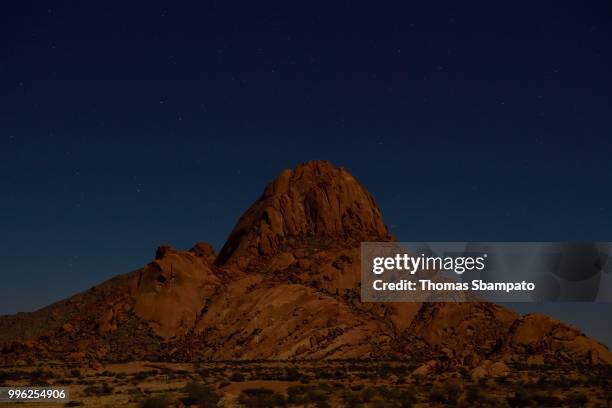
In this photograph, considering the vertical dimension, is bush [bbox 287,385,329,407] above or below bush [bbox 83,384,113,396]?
below

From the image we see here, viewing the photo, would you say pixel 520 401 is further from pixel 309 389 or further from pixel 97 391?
pixel 97 391

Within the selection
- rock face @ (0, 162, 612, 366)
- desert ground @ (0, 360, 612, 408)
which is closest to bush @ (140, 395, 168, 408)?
desert ground @ (0, 360, 612, 408)

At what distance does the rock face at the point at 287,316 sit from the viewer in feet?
327

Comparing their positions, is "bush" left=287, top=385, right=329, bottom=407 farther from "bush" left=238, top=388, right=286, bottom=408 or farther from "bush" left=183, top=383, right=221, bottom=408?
"bush" left=183, top=383, right=221, bottom=408

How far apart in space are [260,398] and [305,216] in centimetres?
9124

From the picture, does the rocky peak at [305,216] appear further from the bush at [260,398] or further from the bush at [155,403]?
the bush at [155,403]

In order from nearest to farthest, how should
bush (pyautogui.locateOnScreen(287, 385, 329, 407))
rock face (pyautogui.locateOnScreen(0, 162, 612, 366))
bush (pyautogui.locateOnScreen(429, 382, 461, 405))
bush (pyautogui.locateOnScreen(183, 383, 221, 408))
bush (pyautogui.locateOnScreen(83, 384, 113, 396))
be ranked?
bush (pyautogui.locateOnScreen(183, 383, 221, 408)) < bush (pyautogui.locateOnScreen(287, 385, 329, 407)) < bush (pyautogui.locateOnScreen(429, 382, 461, 405)) < bush (pyautogui.locateOnScreen(83, 384, 113, 396)) < rock face (pyautogui.locateOnScreen(0, 162, 612, 366))

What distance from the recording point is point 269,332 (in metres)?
103

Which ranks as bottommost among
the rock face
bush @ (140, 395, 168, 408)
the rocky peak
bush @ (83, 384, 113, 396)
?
bush @ (140, 395, 168, 408)

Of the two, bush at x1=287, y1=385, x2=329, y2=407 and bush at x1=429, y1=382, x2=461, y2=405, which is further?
bush at x1=429, y1=382, x2=461, y2=405

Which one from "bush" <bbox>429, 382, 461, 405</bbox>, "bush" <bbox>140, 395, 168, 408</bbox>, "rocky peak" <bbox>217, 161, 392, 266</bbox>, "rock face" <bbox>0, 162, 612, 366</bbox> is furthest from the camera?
"rocky peak" <bbox>217, 161, 392, 266</bbox>

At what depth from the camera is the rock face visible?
99.6m

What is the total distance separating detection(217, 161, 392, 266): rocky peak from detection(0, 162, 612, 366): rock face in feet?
0.89

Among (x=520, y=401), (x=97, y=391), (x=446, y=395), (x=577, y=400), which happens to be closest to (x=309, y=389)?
(x=446, y=395)
